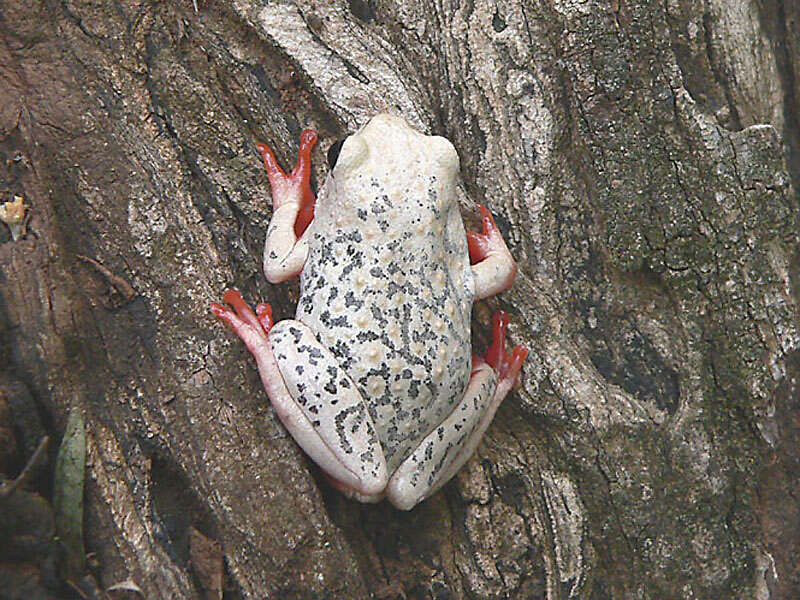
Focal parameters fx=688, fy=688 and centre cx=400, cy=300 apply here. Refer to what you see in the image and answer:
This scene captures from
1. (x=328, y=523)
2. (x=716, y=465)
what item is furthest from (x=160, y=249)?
(x=716, y=465)

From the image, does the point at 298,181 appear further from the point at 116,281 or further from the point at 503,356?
the point at 503,356

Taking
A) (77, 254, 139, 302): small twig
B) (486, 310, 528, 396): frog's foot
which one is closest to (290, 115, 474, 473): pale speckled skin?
(486, 310, 528, 396): frog's foot

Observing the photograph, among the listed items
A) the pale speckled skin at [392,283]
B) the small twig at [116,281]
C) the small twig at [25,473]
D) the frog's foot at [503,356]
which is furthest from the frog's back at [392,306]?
the small twig at [25,473]

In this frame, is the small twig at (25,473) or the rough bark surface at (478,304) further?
the rough bark surface at (478,304)

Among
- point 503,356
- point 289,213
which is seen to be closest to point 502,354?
point 503,356

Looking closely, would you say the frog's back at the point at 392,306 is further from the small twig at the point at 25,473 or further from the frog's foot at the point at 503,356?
the small twig at the point at 25,473

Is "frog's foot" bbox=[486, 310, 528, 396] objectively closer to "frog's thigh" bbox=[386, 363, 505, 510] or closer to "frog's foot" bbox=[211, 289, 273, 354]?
"frog's thigh" bbox=[386, 363, 505, 510]
